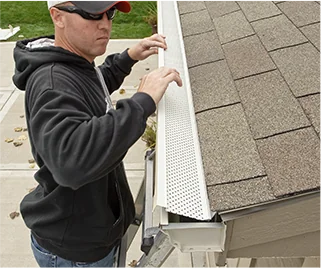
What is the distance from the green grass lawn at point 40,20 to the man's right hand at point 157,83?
7482mm

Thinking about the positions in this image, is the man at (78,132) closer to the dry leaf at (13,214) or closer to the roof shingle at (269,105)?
the roof shingle at (269,105)

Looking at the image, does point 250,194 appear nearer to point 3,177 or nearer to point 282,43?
point 282,43

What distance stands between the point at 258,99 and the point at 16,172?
394 cm

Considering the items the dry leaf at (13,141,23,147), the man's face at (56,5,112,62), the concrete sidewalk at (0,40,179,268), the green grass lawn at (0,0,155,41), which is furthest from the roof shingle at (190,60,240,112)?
the green grass lawn at (0,0,155,41)

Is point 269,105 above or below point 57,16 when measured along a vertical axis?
below

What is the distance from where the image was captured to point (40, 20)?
33.0 ft

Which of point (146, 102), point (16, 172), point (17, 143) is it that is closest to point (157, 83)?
point (146, 102)

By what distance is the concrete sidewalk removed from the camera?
391cm

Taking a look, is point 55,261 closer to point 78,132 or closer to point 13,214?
point 78,132

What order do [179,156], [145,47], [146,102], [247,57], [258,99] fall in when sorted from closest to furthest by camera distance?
[146,102] < [179,156] < [258,99] < [247,57] < [145,47]

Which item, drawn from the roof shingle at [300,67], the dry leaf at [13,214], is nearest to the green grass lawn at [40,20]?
the dry leaf at [13,214]

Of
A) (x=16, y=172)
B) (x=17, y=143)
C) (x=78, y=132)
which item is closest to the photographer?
(x=78, y=132)

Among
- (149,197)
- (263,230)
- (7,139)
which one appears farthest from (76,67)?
(7,139)

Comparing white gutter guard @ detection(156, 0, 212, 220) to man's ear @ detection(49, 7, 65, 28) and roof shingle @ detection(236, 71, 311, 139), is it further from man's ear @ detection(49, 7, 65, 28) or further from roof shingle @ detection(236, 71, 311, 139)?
man's ear @ detection(49, 7, 65, 28)
